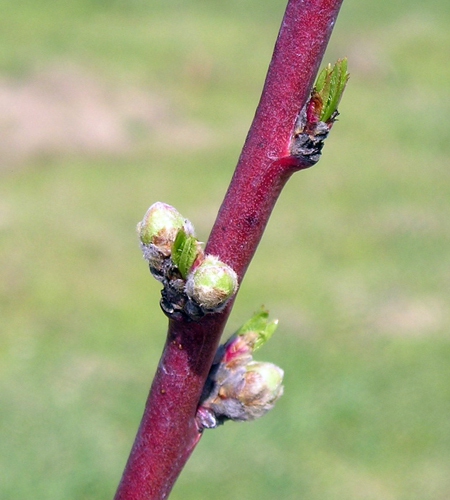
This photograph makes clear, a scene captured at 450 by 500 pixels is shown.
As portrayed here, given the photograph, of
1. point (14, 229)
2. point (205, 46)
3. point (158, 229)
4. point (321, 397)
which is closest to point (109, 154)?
point (14, 229)

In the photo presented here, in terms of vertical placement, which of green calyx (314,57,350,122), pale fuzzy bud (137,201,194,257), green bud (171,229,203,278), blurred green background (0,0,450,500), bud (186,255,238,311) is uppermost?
blurred green background (0,0,450,500)

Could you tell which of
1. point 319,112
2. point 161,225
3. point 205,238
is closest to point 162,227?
point 161,225

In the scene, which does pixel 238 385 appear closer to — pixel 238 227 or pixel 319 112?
pixel 238 227

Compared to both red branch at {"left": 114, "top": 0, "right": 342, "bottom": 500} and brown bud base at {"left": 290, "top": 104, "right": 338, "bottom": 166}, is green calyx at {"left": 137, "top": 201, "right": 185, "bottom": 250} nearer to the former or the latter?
red branch at {"left": 114, "top": 0, "right": 342, "bottom": 500}

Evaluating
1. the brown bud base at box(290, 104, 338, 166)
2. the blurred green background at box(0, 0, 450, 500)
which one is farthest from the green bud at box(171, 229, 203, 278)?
the blurred green background at box(0, 0, 450, 500)

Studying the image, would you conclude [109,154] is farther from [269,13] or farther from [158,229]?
[158,229]

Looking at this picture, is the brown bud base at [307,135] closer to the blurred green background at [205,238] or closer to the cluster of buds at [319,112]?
the cluster of buds at [319,112]
